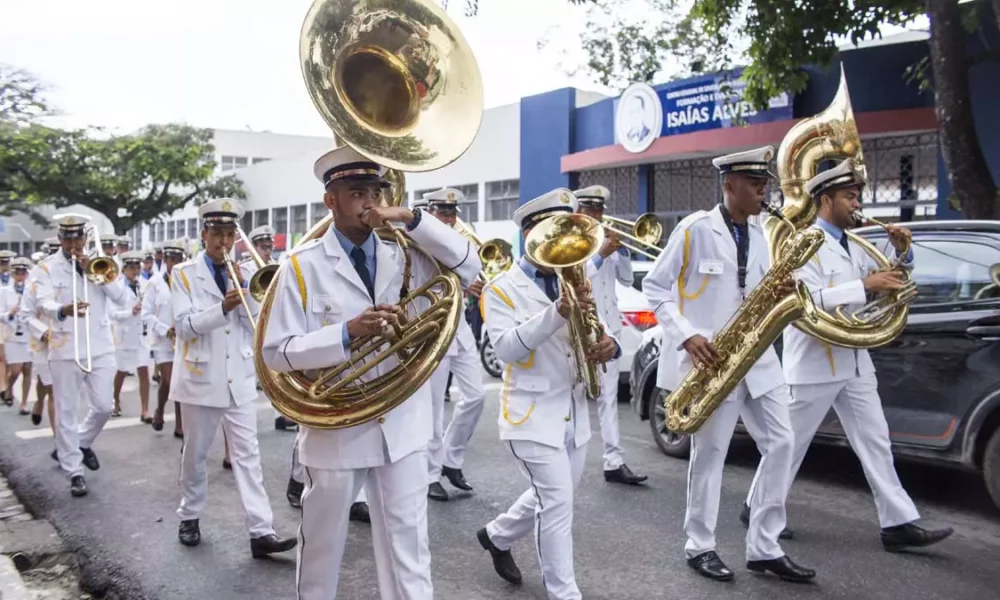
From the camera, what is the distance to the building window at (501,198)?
20656 mm

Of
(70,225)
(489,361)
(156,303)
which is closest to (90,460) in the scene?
(70,225)

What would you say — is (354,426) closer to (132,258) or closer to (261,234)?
(261,234)

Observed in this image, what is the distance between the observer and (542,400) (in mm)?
3965

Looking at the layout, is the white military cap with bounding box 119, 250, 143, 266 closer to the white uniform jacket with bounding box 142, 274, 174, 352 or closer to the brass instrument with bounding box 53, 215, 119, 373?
the white uniform jacket with bounding box 142, 274, 174, 352

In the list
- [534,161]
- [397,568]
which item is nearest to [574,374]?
[397,568]

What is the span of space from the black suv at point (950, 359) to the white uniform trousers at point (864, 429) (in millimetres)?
737

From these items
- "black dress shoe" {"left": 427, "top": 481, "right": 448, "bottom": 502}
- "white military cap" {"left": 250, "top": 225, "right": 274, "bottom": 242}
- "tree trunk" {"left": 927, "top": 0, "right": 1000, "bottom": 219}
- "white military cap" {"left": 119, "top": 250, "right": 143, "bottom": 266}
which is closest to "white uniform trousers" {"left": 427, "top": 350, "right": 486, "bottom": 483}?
"black dress shoe" {"left": 427, "top": 481, "right": 448, "bottom": 502}

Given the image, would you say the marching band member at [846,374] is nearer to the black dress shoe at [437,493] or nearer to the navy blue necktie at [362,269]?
the black dress shoe at [437,493]

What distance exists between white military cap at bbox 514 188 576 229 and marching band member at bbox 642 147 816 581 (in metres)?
0.83

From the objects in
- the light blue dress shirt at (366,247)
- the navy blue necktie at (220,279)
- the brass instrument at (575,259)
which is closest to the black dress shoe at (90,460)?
the navy blue necktie at (220,279)

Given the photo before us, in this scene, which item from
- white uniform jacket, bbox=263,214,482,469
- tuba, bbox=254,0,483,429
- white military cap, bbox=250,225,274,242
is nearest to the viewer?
tuba, bbox=254,0,483,429

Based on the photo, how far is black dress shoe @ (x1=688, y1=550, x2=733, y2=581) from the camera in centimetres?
435

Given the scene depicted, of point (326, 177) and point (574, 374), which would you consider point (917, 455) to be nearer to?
point (574, 374)

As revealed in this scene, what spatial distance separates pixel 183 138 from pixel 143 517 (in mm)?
33597
